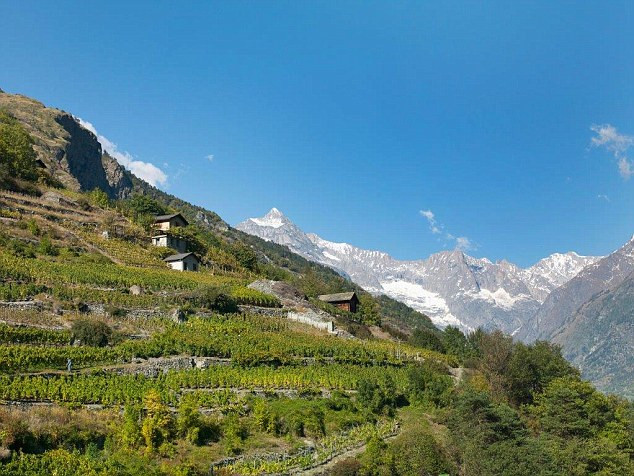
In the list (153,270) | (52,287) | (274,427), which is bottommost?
(274,427)

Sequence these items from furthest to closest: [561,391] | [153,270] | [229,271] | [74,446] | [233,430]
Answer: [229,271]
[153,270]
[561,391]
[233,430]
[74,446]

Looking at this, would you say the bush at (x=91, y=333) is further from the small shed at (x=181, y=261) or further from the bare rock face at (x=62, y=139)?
the bare rock face at (x=62, y=139)

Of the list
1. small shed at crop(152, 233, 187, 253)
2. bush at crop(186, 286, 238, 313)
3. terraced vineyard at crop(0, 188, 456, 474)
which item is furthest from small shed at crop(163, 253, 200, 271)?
bush at crop(186, 286, 238, 313)

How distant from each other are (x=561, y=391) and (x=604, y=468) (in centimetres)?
698

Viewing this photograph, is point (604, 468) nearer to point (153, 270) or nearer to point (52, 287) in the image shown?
point (52, 287)

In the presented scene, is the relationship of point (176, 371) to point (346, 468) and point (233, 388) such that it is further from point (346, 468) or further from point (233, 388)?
point (346, 468)

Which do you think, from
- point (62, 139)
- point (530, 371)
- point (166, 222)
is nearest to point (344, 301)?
point (530, 371)

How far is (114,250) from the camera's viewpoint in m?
67.4

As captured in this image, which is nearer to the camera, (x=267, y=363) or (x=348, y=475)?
(x=348, y=475)

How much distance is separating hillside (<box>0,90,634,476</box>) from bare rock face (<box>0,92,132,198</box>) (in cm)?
7972

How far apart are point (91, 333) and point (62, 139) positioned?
129 m

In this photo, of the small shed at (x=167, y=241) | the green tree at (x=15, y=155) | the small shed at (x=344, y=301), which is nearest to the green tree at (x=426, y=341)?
the small shed at (x=344, y=301)

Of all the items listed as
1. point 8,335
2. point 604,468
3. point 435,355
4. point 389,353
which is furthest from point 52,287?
point 604,468

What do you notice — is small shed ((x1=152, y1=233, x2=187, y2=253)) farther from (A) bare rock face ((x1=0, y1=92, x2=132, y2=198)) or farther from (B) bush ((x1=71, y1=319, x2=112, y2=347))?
(A) bare rock face ((x1=0, y1=92, x2=132, y2=198))
